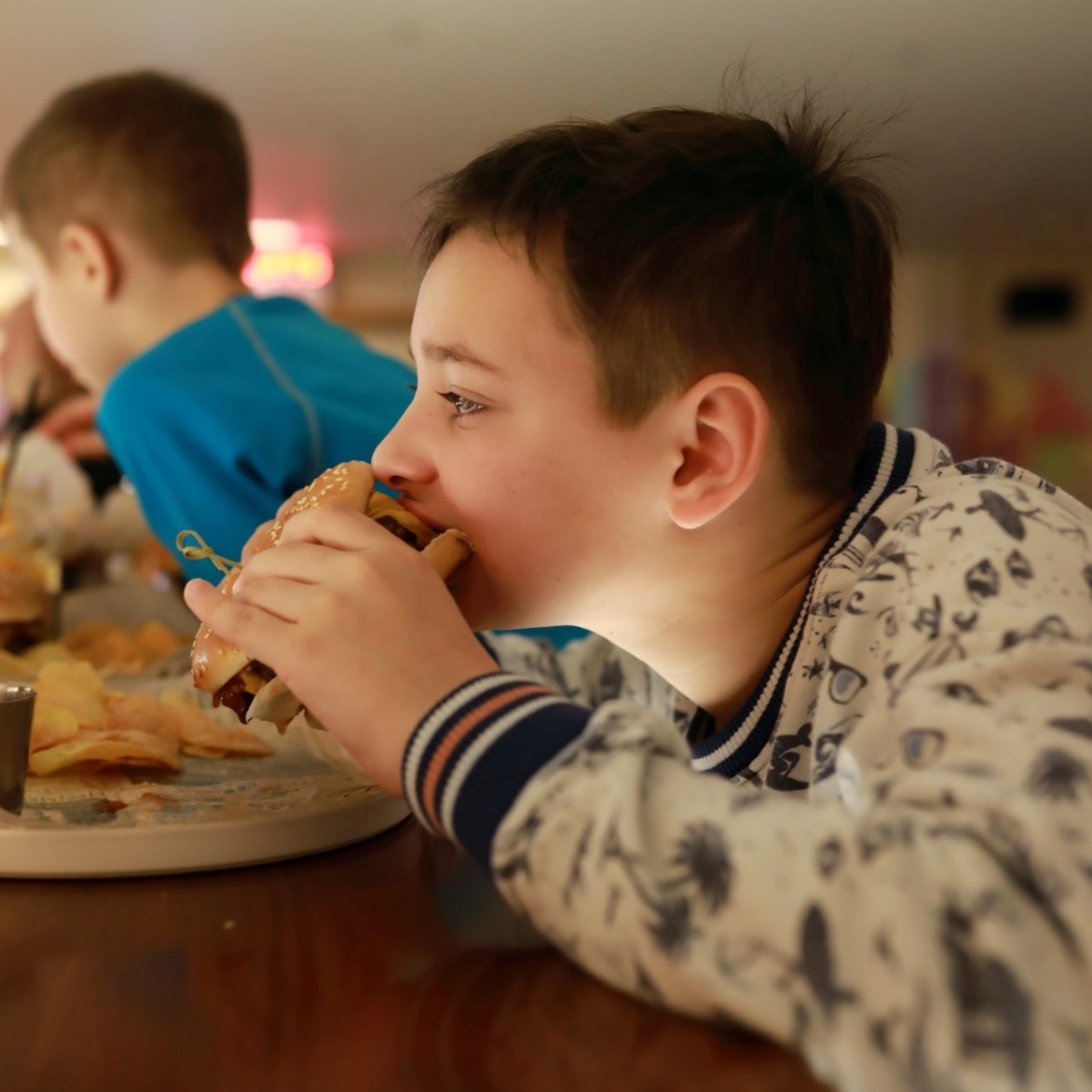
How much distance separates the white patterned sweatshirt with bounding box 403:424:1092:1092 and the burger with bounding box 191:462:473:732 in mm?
206

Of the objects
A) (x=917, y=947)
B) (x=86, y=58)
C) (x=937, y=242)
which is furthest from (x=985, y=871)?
(x=937, y=242)

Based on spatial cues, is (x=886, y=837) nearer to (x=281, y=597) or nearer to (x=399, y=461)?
(x=281, y=597)

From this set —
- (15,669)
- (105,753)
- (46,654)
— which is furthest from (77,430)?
(105,753)

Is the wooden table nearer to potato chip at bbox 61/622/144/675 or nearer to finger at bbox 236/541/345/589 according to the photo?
finger at bbox 236/541/345/589

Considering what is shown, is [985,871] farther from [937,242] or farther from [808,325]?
[937,242]

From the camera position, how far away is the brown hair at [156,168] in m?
2.43

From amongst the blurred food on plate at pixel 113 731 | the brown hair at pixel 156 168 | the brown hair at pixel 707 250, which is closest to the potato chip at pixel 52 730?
the blurred food on plate at pixel 113 731

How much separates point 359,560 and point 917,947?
0.43m

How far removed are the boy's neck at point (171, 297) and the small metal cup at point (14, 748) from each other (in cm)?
168

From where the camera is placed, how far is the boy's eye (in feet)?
3.17

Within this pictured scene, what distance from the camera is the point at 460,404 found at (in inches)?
38.5

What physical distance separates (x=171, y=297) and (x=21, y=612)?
99cm

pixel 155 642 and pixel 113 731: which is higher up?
pixel 113 731

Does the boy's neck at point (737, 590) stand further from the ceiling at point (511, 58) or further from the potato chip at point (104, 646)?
the ceiling at point (511, 58)
